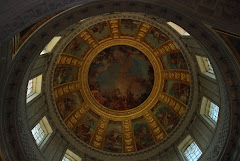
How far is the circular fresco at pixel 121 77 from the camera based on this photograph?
76.2ft

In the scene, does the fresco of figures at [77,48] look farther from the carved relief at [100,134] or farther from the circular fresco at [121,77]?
the carved relief at [100,134]

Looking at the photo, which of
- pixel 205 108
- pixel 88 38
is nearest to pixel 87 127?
pixel 88 38

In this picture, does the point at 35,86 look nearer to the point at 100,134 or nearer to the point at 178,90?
the point at 100,134

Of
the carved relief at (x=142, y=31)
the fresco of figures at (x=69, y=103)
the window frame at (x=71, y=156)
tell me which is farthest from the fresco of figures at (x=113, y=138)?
the carved relief at (x=142, y=31)

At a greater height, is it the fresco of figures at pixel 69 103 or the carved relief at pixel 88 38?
the carved relief at pixel 88 38

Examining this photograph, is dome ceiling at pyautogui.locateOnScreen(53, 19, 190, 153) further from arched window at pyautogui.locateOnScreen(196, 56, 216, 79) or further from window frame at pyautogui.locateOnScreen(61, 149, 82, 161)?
arched window at pyautogui.locateOnScreen(196, 56, 216, 79)

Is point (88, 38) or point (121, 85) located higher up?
point (88, 38)

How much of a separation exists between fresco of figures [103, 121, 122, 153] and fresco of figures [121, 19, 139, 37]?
8952 millimetres

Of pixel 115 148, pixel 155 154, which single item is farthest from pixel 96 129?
pixel 155 154

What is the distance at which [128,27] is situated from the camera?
20328 millimetres

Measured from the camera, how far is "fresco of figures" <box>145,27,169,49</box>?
1938 centimetres

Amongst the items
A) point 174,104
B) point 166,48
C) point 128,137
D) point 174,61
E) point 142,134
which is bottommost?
point 142,134

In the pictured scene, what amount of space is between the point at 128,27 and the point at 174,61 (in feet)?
17.1

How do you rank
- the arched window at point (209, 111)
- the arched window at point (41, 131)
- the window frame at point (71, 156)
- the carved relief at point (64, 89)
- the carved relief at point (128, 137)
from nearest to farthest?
1. the arched window at point (209, 111)
2. the arched window at point (41, 131)
3. the window frame at point (71, 156)
4. the carved relief at point (64, 89)
5. the carved relief at point (128, 137)
